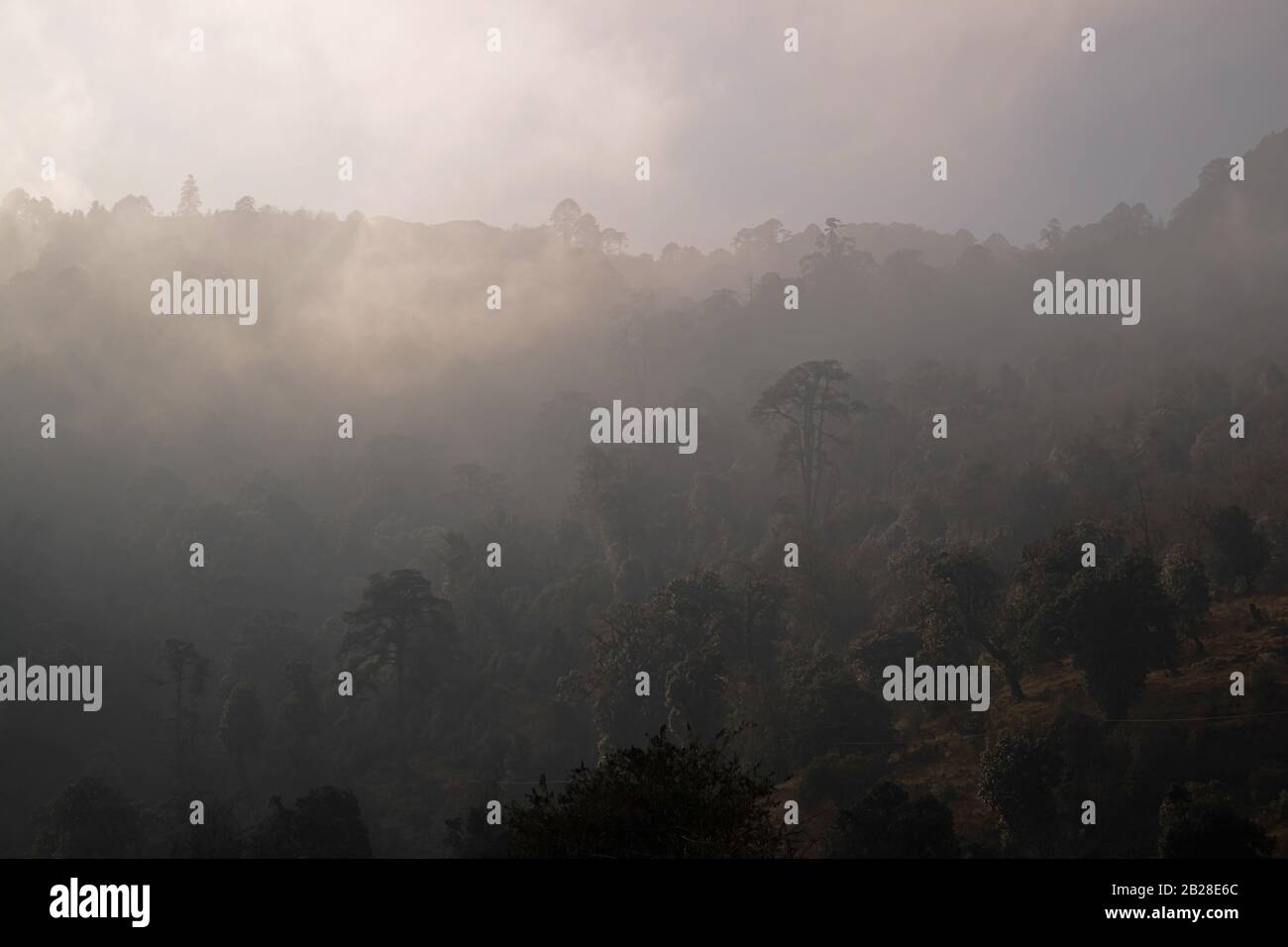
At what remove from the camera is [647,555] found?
270 feet

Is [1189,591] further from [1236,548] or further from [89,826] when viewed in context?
[89,826]

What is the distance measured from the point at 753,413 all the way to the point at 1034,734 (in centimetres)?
4611

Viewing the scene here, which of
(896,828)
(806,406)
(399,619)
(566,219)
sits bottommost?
(896,828)

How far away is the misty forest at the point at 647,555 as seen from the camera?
133 ft


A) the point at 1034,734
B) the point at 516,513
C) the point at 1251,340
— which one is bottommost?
the point at 1034,734

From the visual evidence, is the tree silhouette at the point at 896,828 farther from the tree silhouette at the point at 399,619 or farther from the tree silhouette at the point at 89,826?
the tree silhouette at the point at 399,619

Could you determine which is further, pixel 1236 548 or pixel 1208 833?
pixel 1236 548

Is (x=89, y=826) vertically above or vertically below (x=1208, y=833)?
below

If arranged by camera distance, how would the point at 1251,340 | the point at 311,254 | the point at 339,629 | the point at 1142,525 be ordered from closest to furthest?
the point at 1142,525
the point at 339,629
the point at 1251,340
the point at 311,254

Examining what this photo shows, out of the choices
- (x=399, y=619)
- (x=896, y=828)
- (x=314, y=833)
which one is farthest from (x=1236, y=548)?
(x=399, y=619)
